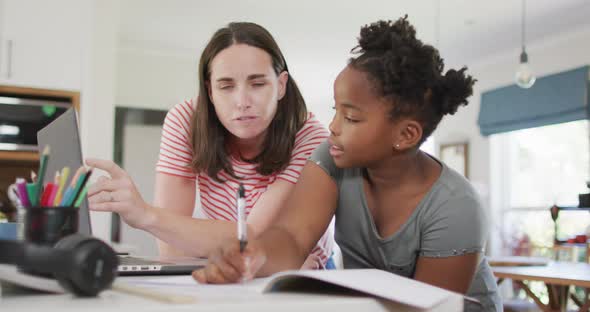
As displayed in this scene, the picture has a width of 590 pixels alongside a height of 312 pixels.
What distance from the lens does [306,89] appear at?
8742 mm

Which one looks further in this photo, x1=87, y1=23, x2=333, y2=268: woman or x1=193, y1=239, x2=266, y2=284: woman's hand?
x1=87, y1=23, x2=333, y2=268: woman

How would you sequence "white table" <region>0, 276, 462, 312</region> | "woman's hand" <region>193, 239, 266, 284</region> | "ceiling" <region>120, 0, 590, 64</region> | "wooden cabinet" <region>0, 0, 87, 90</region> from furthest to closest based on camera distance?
"ceiling" <region>120, 0, 590, 64</region>
"wooden cabinet" <region>0, 0, 87, 90</region>
"woman's hand" <region>193, 239, 266, 284</region>
"white table" <region>0, 276, 462, 312</region>

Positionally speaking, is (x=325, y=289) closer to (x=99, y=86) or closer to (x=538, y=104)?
(x=99, y=86)

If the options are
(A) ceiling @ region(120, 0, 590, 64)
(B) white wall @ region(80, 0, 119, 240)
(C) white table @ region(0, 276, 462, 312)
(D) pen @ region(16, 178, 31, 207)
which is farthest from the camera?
(A) ceiling @ region(120, 0, 590, 64)

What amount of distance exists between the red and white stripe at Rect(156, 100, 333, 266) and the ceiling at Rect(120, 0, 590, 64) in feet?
10.5

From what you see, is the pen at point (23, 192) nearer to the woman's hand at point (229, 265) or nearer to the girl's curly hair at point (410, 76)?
the woman's hand at point (229, 265)

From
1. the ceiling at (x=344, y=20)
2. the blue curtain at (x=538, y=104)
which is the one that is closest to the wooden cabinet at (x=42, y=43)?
the ceiling at (x=344, y=20)

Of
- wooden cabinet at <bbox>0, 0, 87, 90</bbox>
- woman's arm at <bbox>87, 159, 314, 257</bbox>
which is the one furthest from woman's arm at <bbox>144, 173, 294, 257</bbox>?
wooden cabinet at <bbox>0, 0, 87, 90</bbox>

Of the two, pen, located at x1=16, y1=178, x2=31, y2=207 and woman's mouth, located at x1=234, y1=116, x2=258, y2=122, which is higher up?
woman's mouth, located at x1=234, y1=116, x2=258, y2=122

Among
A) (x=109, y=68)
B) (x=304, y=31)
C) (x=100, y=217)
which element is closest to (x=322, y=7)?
(x=304, y=31)

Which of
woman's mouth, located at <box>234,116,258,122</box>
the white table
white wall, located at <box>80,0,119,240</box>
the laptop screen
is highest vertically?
white wall, located at <box>80,0,119,240</box>

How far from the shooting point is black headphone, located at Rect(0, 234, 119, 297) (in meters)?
0.60

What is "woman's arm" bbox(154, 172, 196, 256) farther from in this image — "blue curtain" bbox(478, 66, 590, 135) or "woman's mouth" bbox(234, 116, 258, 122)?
"blue curtain" bbox(478, 66, 590, 135)

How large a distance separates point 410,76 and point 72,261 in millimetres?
696
